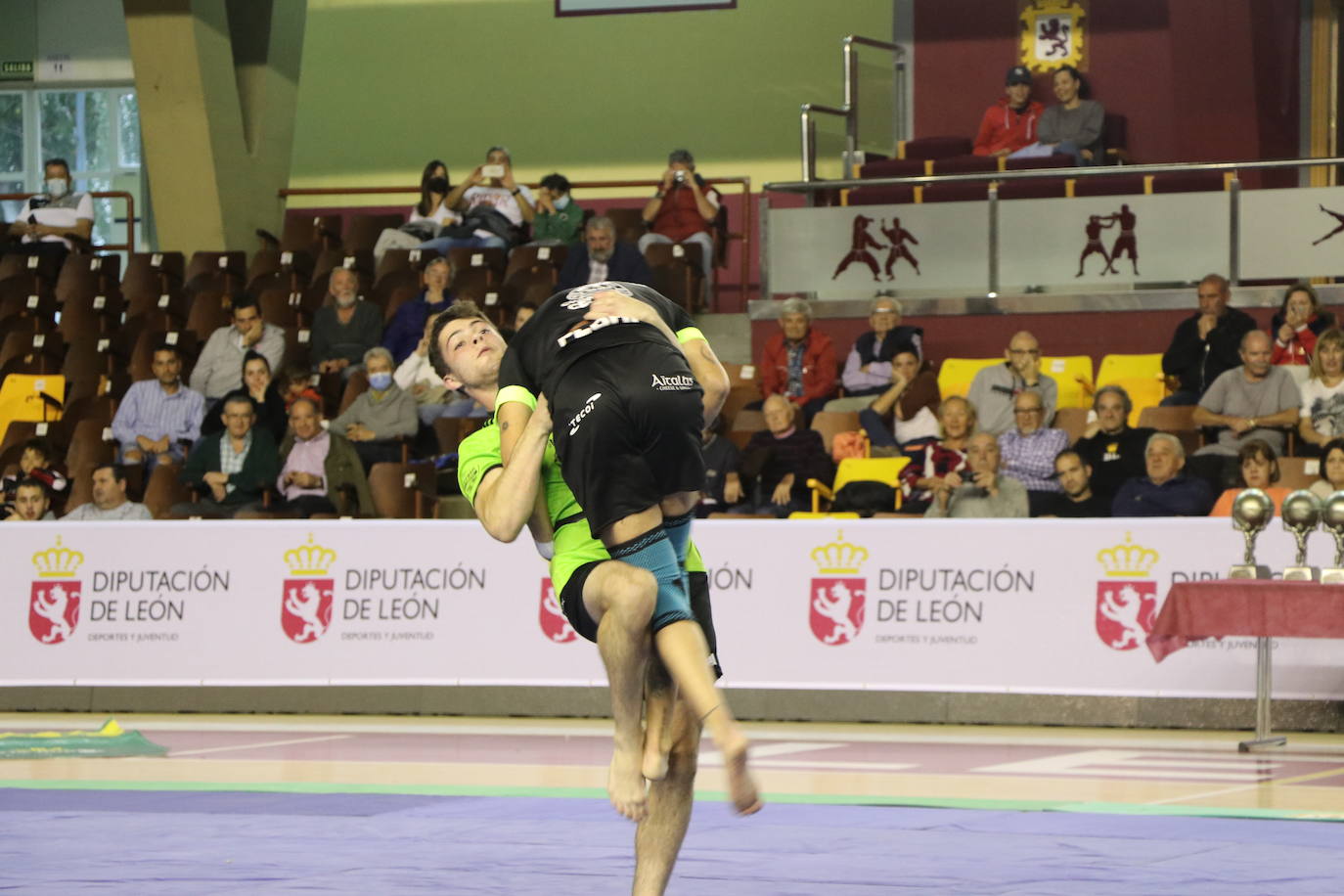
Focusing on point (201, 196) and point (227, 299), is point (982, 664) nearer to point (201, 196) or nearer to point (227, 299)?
point (227, 299)

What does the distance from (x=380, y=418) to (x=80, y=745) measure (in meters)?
4.35

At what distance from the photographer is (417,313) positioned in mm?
15078

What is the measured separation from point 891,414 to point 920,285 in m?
2.04

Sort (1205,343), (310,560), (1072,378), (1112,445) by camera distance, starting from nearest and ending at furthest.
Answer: (310,560) → (1112,445) → (1205,343) → (1072,378)

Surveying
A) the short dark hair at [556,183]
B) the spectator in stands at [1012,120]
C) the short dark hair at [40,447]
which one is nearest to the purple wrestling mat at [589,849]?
the short dark hair at [40,447]

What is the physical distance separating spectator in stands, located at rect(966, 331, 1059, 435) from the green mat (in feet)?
19.2

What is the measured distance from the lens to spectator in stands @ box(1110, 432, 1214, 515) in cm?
1114

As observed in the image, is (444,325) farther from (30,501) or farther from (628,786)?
(30,501)

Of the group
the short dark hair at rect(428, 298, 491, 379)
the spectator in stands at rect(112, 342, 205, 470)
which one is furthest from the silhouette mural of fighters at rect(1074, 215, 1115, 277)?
the short dark hair at rect(428, 298, 491, 379)

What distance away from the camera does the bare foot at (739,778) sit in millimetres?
4602

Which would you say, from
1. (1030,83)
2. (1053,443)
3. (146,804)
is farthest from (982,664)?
(1030,83)

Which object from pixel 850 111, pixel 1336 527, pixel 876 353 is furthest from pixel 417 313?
pixel 1336 527

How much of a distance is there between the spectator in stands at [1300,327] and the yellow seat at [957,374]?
6.81 ft

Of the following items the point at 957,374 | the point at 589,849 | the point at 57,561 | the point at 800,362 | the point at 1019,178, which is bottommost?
the point at 589,849
